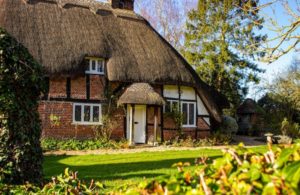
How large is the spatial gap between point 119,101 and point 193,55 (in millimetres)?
10333

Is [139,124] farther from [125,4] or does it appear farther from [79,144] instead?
[125,4]

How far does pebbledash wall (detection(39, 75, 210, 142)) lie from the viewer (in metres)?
19.1

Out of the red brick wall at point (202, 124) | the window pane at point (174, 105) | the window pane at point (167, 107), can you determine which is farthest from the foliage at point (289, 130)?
the window pane at point (167, 107)

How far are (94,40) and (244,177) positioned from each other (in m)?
19.6

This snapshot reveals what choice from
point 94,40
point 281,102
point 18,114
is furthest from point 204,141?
point 18,114

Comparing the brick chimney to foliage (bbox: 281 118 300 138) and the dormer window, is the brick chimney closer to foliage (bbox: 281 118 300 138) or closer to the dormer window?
the dormer window

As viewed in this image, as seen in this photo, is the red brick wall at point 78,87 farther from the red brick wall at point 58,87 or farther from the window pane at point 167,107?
the window pane at point 167,107

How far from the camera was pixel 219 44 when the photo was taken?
2781 centimetres

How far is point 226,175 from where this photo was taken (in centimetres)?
171

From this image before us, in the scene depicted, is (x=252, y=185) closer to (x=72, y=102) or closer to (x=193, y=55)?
(x=72, y=102)

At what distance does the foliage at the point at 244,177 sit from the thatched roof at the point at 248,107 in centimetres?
2990

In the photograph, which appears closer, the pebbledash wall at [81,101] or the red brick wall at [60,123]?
the red brick wall at [60,123]

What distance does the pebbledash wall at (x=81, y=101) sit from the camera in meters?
Answer: 19.1

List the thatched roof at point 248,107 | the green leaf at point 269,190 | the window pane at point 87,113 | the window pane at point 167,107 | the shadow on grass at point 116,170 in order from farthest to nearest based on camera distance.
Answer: the thatched roof at point 248,107 → the window pane at point 167,107 → the window pane at point 87,113 → the shadow on grass at point 116,170 → the green leaf at point 269,190
